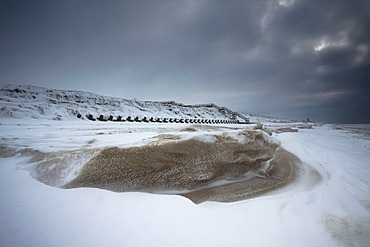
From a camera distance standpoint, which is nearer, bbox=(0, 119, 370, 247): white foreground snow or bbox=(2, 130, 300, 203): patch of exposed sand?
bbox=(0, 119, 370, 247): white foreground snow

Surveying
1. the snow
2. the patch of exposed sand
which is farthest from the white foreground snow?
the patch of exposed sand

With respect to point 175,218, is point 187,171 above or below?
above

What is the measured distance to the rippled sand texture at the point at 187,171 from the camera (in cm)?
170

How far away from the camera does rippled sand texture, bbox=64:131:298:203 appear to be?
1.70 m

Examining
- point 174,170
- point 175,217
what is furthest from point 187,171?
point 175,217

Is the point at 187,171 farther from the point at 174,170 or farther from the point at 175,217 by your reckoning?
the point at 175,217

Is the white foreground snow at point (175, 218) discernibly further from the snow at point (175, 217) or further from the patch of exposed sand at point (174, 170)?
the patch of exposed sand at point (174, 170)

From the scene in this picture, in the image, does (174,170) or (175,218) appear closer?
(175,218)

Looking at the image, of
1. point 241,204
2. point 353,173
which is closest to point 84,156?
point 241,204

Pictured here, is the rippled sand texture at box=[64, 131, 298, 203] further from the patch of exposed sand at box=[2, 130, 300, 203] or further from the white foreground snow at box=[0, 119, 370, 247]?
the white foreground snow at box=[0, 119, 370, 247]

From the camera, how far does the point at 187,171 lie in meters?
1.90

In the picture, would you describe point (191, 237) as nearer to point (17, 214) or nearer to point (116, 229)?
point (116, 229)

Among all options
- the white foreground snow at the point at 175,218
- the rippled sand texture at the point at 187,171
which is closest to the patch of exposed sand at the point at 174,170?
the rippled sand texture at the point at 187,171

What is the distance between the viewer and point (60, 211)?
1256 millimetres
